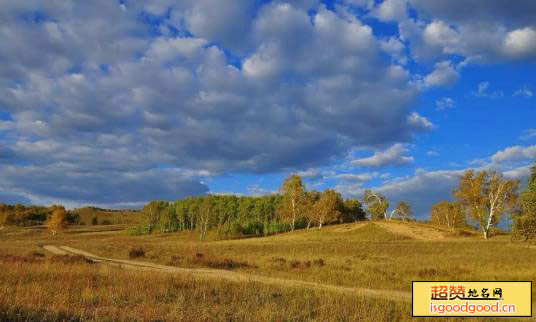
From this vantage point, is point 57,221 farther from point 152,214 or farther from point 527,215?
point 527,215

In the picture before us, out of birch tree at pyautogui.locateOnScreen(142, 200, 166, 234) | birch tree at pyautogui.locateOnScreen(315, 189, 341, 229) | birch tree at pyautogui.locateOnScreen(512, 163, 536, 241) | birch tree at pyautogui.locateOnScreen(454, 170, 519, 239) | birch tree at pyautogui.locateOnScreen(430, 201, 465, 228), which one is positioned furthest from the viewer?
birch tree at pyautogui.locateOnScreen(142, 200, 166, 234)

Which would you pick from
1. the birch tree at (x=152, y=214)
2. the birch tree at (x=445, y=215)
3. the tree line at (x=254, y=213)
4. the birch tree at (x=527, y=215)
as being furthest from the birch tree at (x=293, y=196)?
the birch tree at (x=527, y=215)

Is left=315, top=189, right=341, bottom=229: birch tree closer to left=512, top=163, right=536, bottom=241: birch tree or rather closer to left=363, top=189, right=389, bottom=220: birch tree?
left=363, top=189, right=389, bottom=220: birch tree

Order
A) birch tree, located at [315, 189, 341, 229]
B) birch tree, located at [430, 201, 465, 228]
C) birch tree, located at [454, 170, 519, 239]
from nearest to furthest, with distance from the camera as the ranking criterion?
birch tree, located at [454, 170, 519, 239] → birch tree, located at [315, 189, 341, 229] → birch tree, located at [430, 201, 465, 228]

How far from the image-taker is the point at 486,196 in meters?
79.8

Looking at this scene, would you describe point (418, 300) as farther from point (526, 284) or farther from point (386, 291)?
point (386, 291)

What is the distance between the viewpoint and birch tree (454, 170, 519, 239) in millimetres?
78000

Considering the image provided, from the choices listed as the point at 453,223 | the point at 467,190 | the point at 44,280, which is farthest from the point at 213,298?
the point at 453,223

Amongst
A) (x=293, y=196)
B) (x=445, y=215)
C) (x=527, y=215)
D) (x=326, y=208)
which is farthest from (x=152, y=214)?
(x=527, y=215)

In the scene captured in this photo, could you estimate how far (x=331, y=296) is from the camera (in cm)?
1597

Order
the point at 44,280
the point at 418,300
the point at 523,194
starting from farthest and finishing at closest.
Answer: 1. the point at 523,194
2. the point at 44,280
3. the point at 418,300

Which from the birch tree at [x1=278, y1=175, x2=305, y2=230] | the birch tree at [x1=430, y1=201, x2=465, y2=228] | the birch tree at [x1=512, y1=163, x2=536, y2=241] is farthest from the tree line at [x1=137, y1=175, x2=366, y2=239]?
the birch tree at [x1=512, y1=163, x2=536, y2=241]

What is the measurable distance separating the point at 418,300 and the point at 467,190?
75.5 m

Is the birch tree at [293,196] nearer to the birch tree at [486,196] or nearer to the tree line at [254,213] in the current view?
the tree line at [254,213]
